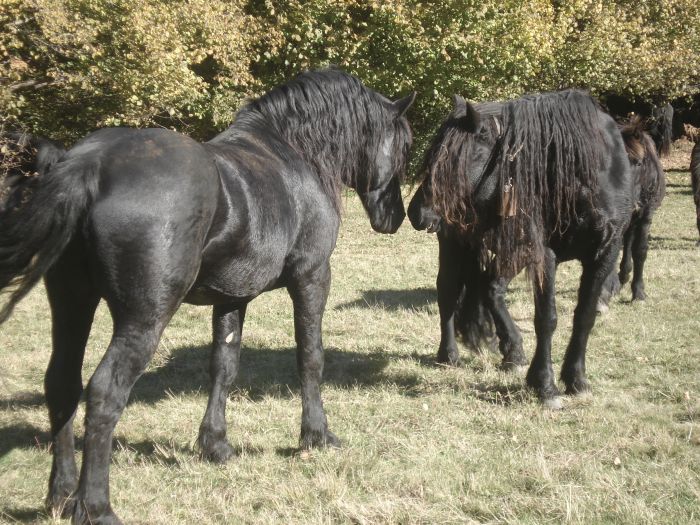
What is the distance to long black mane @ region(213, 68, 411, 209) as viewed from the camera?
185 inches

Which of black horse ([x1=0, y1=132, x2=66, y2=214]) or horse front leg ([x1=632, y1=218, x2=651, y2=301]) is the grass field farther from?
black horse ([x1=0, y1=132, x2=66, y2=214])

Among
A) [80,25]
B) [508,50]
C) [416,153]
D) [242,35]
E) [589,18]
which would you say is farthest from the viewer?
[589,18]

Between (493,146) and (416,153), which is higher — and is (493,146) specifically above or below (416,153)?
above

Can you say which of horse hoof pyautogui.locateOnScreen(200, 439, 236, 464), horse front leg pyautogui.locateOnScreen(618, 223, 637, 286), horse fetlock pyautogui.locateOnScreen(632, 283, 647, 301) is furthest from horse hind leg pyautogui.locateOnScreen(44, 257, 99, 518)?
horse front leg pyautogui.locateOnScreen(618, 223, 637, 286)

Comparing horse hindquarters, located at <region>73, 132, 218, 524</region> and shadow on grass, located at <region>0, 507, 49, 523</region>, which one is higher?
horse hindquarters, located at <region>73, 132, 218, 524</region>

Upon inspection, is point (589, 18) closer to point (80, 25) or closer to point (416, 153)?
point (416, 153)

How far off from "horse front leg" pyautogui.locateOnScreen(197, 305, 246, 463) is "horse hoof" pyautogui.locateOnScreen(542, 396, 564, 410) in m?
2.34

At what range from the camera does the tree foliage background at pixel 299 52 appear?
42.3 ft

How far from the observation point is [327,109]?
4801 mm

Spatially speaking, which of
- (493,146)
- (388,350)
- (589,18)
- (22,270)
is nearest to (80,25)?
(388,350)

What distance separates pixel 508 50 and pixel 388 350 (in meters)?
14.9

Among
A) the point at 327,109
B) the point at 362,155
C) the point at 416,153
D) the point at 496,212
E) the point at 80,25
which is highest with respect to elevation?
the point at 80,25

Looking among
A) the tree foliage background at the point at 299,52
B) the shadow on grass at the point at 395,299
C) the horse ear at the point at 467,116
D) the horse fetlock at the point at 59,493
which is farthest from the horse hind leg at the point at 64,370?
the tree foliage background at the point at 299,52

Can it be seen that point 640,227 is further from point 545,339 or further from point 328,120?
point 328,120
